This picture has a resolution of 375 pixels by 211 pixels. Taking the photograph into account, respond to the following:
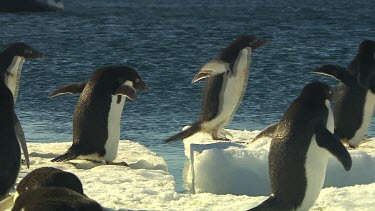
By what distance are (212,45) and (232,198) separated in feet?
66.5

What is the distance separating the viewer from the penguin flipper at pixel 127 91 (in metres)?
8.30

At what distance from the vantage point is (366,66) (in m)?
9.38

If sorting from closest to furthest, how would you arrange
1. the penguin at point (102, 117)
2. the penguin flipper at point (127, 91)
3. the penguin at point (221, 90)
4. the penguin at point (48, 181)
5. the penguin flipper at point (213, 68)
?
the penguin at point (48, 181), the penguin flipper at point (127, 91), the penguin at point (102, 117), the penguin flipper at point (213, 68), the penguin at point (221, 90)

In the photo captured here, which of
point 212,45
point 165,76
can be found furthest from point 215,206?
point 212,45

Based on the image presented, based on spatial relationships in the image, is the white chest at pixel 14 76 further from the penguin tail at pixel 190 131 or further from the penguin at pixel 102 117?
the penguin tail at pixel 190 131

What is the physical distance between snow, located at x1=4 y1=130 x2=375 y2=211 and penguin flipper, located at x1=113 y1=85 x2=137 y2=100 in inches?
21.1

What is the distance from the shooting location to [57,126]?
12.4 metres

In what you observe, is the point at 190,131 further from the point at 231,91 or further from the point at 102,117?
the point at 102,117

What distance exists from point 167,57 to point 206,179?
14379 mm

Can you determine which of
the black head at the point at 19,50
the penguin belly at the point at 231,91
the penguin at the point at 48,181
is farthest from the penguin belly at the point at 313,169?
the black head at the point at 19,50

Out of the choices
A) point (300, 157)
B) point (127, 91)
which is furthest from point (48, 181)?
point (127, 91)

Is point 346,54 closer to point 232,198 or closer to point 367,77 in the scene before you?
point 367,77

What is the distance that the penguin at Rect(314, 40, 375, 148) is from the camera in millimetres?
9289

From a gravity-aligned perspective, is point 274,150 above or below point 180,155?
above
